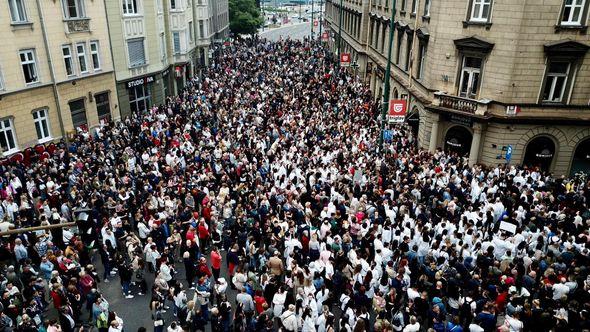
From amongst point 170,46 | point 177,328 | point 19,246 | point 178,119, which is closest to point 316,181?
point 177,328

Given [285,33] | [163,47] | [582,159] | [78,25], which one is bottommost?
[285,33]

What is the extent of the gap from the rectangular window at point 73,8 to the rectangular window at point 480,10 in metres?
22.3

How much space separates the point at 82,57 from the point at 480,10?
2283 cm

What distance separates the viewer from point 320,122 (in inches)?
1035

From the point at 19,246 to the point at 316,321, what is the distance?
9444 millimetres

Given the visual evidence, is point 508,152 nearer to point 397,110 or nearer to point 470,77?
point 470,77

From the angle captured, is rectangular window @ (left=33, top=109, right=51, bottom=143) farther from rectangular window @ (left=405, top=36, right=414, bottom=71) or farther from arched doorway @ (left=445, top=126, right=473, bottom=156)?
arched doorway @ (left=445, top=126, right=473, bottom=156)

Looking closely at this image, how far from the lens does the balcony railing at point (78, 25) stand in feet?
82.5

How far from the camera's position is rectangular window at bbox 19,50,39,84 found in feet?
75.5

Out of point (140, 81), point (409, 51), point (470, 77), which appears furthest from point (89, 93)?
point (470, 77)

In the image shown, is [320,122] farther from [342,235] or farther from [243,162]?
[342,235]

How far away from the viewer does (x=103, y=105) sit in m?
28.8

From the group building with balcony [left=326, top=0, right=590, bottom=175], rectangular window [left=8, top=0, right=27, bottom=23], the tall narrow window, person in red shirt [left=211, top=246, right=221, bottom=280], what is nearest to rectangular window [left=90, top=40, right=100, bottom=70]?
rectangular window [left=8, top=0, right=27, bottom=23]

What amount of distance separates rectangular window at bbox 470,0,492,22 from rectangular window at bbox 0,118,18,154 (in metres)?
24.5
